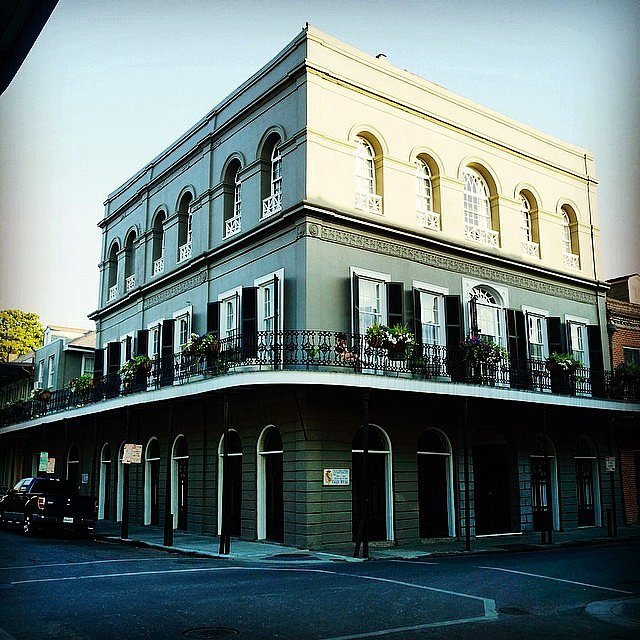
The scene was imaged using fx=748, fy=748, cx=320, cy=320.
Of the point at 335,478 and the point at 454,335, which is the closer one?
the point at 335,478

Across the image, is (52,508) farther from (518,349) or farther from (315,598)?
(518,349)

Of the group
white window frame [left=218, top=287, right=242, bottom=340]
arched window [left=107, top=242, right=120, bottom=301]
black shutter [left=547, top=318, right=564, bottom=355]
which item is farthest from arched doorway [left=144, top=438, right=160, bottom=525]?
black shutter [left=547, top=318, right=564, bottom=355]

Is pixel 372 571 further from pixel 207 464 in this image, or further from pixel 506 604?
pixel 207 464

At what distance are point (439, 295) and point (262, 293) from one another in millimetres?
4953

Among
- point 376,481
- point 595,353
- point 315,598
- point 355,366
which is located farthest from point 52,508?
point 595,353

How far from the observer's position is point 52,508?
66.8 ft

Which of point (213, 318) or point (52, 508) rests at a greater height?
point (213, 318)

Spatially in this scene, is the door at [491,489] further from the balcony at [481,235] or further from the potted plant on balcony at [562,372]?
the balcony at [481,235]

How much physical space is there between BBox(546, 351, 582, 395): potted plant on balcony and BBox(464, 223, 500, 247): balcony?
388cm

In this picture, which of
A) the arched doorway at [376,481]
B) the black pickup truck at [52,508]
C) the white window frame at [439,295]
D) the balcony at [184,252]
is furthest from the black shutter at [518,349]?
the black pickup truck at [52,508]

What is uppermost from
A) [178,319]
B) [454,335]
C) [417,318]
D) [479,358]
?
[178,319]

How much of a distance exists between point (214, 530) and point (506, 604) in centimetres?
1177

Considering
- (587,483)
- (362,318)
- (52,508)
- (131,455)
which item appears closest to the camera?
(131,455)

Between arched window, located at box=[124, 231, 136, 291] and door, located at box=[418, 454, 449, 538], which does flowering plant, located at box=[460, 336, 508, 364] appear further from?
arched window, located at box=[124, 231, 136, 291]
